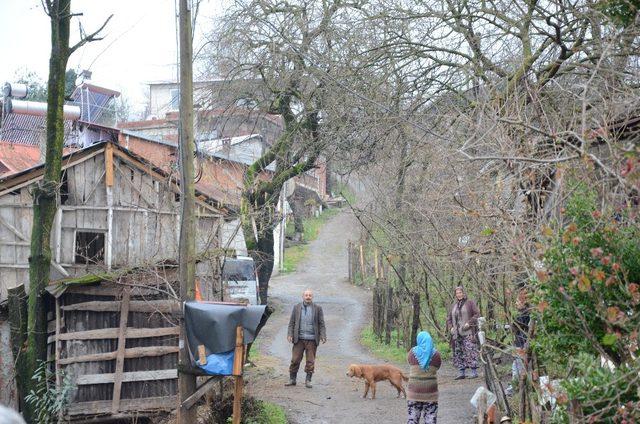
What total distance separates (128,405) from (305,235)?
39121 millimetres

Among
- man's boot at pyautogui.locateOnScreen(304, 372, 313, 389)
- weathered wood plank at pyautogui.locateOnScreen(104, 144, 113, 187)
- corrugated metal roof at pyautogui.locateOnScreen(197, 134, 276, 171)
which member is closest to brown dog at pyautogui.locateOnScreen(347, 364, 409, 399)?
man's boot at pyautogui.locateOnScreen(304, 372, 313, 389)

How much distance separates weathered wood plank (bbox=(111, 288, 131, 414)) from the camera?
13164mm

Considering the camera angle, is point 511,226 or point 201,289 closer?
point 511,226

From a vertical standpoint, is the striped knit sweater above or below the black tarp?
below

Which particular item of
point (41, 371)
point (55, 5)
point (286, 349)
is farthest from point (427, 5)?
point (286, 349)

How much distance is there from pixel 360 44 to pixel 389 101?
1.41 m

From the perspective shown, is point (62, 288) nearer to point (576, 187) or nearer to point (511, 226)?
point (511, 226)

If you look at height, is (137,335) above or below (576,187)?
below

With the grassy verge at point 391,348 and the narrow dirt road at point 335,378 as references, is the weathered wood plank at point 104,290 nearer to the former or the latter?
the narrow dirt road at point 335,378

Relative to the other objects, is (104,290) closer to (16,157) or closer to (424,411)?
(424,411)

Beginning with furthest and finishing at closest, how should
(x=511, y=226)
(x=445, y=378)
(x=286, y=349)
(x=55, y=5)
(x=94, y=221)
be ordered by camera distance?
(x=286, y=349)
(x=94, y=221)
(x=445, y=378)
(x=55, y=5)
(x=511, y=226)

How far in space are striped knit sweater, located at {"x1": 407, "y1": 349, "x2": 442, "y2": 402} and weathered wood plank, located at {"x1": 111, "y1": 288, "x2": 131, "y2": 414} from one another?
193 inches

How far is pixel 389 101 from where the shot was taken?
14.6 m

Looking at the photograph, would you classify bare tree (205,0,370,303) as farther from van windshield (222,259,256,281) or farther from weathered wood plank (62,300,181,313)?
weathered wood plank (62,300,181,313)
